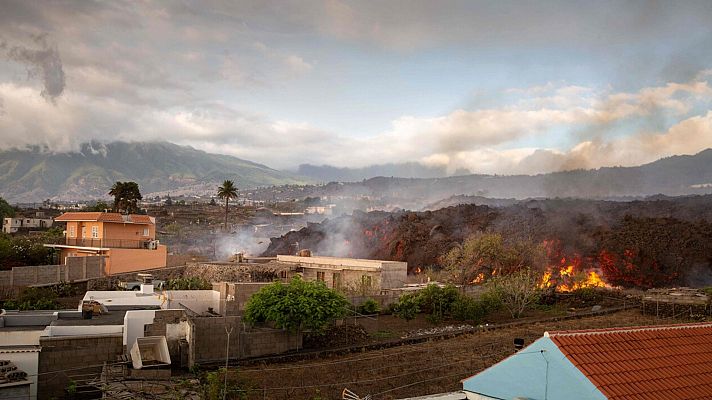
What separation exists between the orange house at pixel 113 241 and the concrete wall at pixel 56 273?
1.90 meters

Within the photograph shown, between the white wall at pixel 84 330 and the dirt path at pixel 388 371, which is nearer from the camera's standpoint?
the dirt path at pixel 388 371

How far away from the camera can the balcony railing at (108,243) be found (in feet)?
135

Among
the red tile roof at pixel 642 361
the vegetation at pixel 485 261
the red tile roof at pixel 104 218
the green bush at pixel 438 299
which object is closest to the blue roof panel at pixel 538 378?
the red tile roof at pixel 642 361

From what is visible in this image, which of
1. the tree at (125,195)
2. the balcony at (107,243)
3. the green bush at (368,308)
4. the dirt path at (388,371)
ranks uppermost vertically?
the tree at (125,195)

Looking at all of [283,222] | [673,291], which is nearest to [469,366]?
[673,291]

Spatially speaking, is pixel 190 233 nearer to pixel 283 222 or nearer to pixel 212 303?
pixel 283 222

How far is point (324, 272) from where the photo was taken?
138 feet

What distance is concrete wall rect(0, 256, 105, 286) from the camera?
31.7m

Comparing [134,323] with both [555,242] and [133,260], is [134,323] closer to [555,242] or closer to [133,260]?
[133,260]

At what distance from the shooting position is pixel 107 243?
41188mm

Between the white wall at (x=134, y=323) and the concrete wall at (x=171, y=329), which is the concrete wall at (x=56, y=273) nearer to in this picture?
the white wall at (x=134, y=323)

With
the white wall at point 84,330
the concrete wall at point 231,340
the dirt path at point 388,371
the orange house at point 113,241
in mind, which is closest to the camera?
the dirt path at point 388,371

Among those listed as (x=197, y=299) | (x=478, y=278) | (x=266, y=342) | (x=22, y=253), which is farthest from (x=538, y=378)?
(x=22, y=253)

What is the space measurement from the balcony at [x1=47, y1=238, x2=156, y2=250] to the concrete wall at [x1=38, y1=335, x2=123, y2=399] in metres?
25.4
